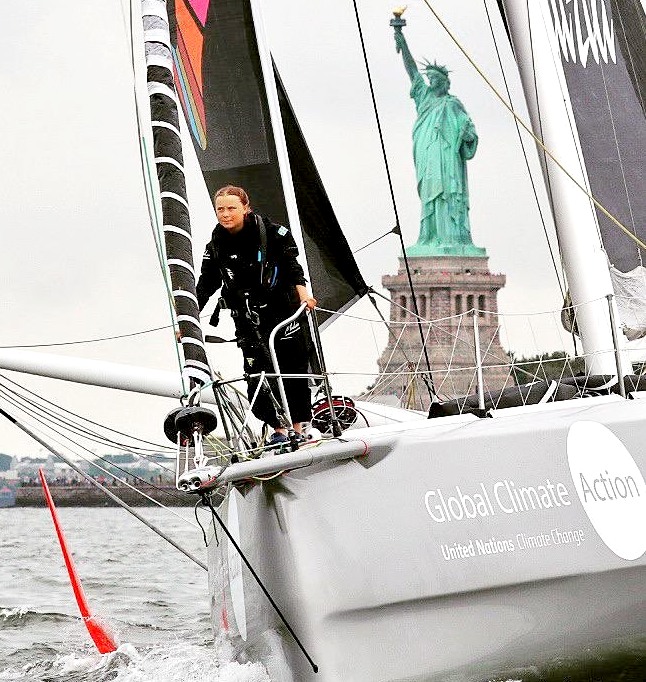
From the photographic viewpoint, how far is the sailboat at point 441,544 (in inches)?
178

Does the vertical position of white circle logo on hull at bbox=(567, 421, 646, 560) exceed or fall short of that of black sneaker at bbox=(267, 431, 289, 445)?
it falls short

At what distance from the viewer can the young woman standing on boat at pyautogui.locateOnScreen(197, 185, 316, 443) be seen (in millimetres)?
5312

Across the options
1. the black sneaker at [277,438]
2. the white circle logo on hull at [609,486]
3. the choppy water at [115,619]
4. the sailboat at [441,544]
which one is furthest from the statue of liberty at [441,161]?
the black sneaker at [277,438]

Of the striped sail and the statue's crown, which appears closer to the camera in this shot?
the striped sail

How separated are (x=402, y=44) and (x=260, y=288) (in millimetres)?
23594

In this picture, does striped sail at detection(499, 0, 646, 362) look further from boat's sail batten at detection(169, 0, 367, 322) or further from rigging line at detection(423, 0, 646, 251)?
boat's sail batten at detection(169, 0, 367, 322)

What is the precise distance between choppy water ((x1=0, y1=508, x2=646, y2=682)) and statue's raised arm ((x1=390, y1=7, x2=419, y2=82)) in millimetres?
14706

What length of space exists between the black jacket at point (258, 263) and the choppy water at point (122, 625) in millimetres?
1430

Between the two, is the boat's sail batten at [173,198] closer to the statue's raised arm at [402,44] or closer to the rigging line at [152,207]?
the rigging line at [152,207]

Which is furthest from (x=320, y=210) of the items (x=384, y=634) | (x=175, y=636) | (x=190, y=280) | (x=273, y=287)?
(x=384, y=634)

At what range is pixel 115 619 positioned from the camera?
877 centimetres

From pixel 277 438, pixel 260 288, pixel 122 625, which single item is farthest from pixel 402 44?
pixel 277 438

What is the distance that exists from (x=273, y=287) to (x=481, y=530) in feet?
4.40

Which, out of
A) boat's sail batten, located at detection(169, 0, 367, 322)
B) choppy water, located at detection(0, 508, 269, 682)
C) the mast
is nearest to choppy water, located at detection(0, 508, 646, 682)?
choppy water, located at detection(0, 508, 269, 682)
